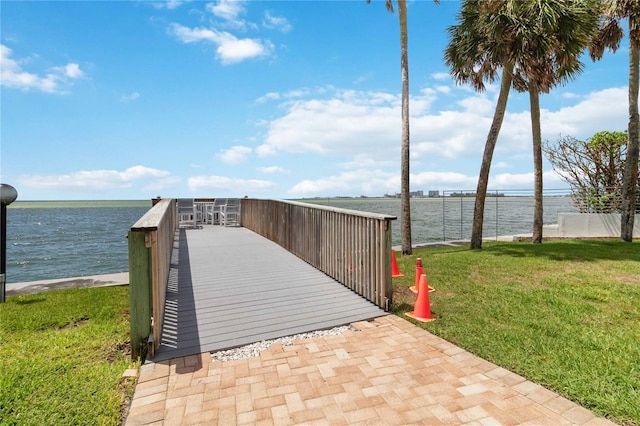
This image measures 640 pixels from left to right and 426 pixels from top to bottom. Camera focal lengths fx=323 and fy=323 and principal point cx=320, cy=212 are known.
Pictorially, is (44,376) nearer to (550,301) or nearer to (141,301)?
(141,301)

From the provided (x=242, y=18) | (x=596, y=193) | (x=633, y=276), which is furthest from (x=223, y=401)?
(x=596, y=193)

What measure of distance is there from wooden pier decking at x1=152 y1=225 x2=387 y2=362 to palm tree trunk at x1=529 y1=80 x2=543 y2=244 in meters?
A: 8.84

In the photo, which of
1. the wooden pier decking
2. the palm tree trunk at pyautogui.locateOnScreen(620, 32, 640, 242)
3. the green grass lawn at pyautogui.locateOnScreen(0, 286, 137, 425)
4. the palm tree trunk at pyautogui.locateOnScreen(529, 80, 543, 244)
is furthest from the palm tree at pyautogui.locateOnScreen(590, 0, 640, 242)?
the green grass lawn at pyautogui.locateOnScreen(0, 286, 137, 425)

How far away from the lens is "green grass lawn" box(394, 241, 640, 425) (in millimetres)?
2475

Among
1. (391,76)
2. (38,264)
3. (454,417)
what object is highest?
(391,76)

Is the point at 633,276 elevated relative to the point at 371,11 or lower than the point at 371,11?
lower

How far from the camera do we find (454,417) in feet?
6.86

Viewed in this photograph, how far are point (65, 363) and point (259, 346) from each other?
5.50 feet

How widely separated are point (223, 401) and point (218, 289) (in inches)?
102

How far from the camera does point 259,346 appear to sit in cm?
316

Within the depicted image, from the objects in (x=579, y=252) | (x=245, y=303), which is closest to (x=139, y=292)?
(x=245, y=303)

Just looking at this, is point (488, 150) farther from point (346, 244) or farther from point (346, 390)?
point (346, 390)

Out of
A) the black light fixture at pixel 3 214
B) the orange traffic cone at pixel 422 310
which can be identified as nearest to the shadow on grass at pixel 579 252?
the orange traffic cone at pixel 422 310

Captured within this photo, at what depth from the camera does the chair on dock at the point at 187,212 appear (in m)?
12.1
